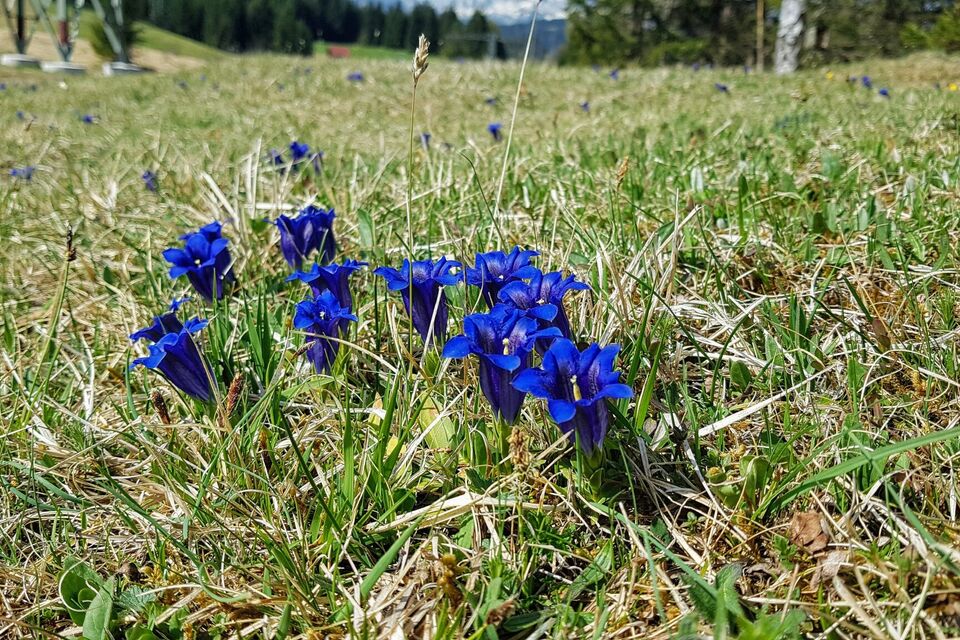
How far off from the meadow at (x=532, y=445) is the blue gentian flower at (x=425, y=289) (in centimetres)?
9

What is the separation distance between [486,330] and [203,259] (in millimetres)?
1366

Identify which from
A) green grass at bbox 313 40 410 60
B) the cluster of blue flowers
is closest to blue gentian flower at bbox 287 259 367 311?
the cluster of blue flowers

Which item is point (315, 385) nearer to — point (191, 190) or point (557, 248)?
point (557, 248)

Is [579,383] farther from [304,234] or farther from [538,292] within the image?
[304,234]

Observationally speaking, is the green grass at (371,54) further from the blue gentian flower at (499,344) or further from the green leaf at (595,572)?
the green leaf at (595,572)

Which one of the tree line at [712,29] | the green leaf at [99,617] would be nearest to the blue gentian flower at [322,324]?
the green leaf at [99,617]

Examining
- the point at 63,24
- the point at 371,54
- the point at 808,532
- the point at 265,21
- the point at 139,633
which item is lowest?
the point at 139,633

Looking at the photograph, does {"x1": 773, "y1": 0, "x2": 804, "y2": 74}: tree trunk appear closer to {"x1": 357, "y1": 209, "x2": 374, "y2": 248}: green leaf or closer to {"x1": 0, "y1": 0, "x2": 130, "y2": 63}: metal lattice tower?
{"x1": 357, "y1": 209, "x2": 374, "y2": 248}: green leaf

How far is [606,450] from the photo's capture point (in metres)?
1.73

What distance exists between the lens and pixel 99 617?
1.55 m

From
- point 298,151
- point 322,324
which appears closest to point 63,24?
point 298,151

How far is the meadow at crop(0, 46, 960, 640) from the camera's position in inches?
59.6

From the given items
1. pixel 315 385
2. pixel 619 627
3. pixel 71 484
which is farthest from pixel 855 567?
pixel 71 484

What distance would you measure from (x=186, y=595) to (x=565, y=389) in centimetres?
95
